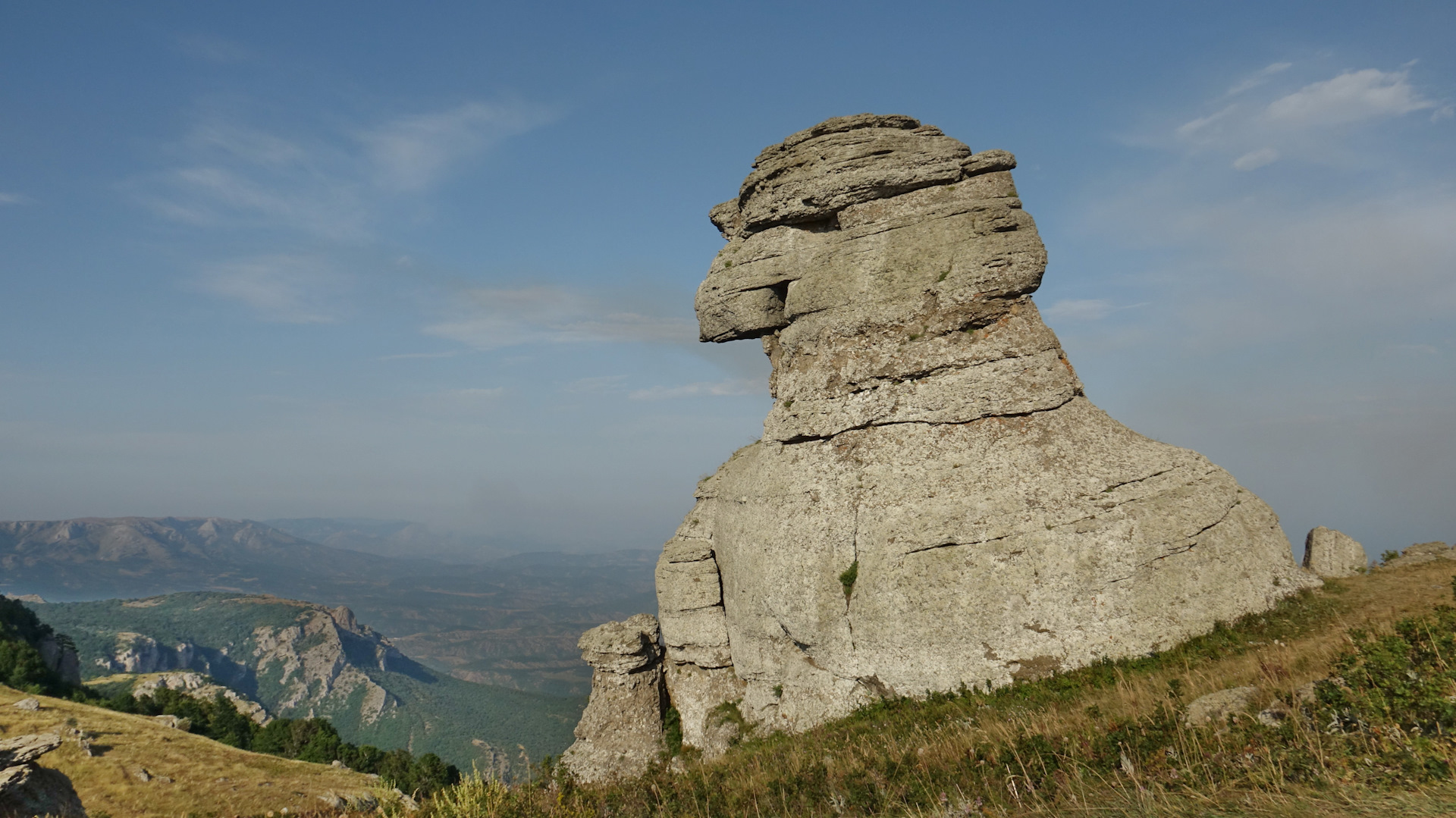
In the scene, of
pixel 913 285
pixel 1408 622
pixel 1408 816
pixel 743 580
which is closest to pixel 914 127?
pixel 913 285

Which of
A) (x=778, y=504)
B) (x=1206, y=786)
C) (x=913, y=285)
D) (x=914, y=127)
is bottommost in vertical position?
(x=1206, y=786)

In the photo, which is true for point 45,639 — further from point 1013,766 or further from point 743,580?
point 1013,766

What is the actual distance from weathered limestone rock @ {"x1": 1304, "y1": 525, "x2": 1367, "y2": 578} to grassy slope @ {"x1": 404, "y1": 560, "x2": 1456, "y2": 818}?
→ 230 centimetres

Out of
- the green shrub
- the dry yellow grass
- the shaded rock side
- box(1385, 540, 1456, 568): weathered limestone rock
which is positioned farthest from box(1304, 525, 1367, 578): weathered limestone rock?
the dry yellow grass

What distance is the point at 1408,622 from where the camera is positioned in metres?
9.86

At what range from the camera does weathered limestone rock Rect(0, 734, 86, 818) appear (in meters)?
16.3

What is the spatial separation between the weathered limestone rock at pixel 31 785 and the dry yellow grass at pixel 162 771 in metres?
27.5

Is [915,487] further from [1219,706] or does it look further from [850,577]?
[1219,706]

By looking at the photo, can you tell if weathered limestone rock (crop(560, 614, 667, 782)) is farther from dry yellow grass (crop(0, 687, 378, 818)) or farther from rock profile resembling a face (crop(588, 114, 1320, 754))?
dry yellow grass (crop(0, 687, 378, 818))

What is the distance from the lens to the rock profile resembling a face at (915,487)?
19.0m

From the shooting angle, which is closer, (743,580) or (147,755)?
(743,580)

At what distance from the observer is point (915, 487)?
21.4m

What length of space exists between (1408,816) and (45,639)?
18438 cm

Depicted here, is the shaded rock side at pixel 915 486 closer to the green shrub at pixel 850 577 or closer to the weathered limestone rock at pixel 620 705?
the green shrub at pixel 850 577
